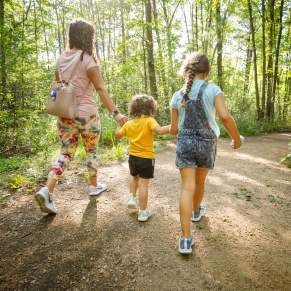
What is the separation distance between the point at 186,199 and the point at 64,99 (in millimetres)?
1788

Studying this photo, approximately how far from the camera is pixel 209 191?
4492 mm

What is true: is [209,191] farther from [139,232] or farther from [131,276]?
[131,276]

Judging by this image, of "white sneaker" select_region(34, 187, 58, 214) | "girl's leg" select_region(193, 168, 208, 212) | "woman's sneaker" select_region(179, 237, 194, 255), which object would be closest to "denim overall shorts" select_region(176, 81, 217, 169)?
"girl's leg" select_region(193, 168, 208, 212)

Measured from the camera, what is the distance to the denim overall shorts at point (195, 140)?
2.71 m

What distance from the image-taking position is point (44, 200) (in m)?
3.42

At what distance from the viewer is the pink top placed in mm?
3307

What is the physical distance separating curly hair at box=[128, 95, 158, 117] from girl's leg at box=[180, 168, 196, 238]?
89cm

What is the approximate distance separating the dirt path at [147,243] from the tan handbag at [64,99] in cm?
133

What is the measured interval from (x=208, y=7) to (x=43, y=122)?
8.43 m

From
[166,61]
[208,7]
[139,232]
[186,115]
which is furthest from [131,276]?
[208,7]

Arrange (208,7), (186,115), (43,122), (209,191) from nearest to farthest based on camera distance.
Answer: (186,115), (209,191), (43,122), (208,7)

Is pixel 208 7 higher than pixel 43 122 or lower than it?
higher

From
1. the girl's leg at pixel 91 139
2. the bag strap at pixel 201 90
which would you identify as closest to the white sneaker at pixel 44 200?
the girl's leg at pixel 91 139

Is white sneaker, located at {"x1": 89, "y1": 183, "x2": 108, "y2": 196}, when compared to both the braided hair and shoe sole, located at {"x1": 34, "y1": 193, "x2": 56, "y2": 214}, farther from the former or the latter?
the braided hair
